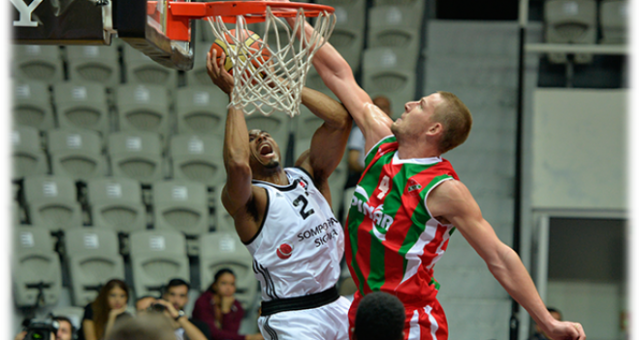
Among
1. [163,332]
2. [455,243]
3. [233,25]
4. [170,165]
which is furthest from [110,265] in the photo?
[163,332]

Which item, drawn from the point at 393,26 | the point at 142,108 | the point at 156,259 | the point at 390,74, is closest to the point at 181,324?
the point at 156,259

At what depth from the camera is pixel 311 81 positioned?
7.57 m

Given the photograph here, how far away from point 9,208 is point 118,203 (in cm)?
110

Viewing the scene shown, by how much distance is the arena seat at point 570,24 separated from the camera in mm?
7609

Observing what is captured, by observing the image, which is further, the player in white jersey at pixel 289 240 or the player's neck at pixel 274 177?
the player's neck at pixel 274 177

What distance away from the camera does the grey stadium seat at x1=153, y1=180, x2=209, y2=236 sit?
694 cm

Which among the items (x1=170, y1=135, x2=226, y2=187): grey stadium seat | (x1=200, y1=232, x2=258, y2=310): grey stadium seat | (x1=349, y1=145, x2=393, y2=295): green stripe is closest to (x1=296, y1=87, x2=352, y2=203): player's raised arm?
(x1=349, y1=145, x2=393, y2=295): green stripe

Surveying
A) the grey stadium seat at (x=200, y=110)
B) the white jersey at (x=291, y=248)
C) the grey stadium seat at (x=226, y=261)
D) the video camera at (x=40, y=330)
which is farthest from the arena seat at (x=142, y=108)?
the white jersey at (x=291, y=248)

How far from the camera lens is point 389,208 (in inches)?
114

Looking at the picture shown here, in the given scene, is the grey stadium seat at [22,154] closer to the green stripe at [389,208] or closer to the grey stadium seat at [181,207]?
the grey stadium seat at [181,207]

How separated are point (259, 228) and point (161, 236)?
3.60m

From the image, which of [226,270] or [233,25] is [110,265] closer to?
[226,270]

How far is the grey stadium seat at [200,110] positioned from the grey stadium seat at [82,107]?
0.84 metres

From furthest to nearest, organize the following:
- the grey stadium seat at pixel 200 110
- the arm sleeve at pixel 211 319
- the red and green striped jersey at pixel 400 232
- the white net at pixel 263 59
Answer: the grey stadium seat at pixel 200 110
the arm sleeve at pixel 211 319
the white net at pixel 263 59
the red and green striped jersey at pixel 400 232
